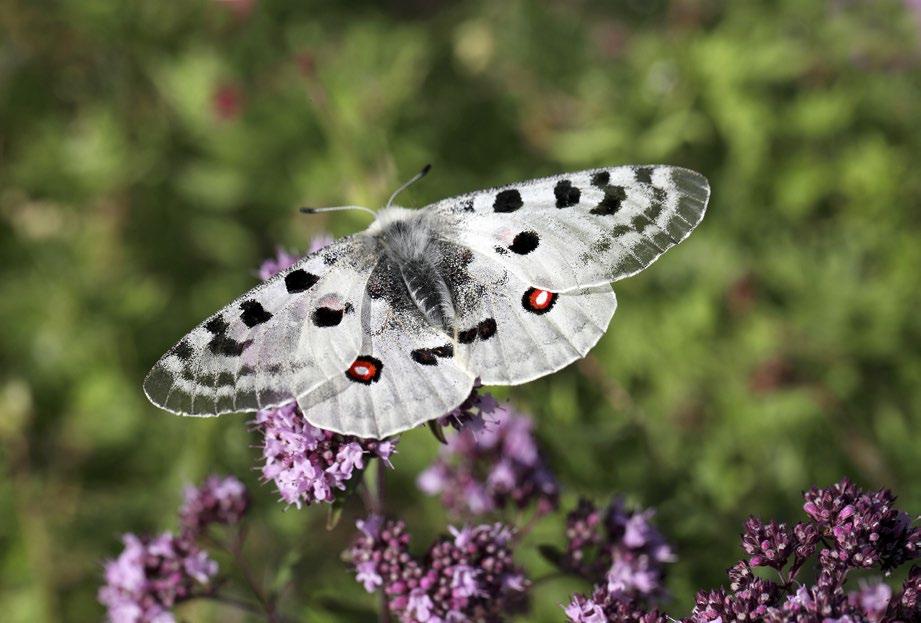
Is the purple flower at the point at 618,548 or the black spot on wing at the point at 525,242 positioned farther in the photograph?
the purple flower at the point at 618,548

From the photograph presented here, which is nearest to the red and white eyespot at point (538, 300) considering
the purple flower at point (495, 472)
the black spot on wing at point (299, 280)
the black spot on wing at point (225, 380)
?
the purple flower at point (495, 472)

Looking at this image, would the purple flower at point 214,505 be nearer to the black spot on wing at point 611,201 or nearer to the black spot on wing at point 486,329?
the black spot on wing at point 486,329

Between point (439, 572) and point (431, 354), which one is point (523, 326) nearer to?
point (431, 354)

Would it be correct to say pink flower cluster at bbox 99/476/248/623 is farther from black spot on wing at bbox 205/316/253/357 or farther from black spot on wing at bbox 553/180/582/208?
black spot on wing at bbox 553/180/582/208

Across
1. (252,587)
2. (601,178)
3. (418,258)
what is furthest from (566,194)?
(252,587)

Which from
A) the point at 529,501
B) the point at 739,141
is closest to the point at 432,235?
the point at 529,501

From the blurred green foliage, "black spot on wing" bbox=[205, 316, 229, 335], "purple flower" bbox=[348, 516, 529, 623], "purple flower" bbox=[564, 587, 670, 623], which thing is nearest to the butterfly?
"black spot on wing" bbox=[205, 316, 229, 335]
